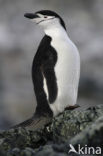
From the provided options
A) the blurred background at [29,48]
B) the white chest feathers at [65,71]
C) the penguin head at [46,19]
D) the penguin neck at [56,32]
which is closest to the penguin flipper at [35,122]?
the white chest feathers at [65,71]

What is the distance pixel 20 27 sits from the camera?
21.2m

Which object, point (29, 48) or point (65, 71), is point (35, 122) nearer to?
point (65, 71)

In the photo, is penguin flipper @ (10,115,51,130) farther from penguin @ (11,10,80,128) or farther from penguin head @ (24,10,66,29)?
penguin head @ (24,10,66,29)

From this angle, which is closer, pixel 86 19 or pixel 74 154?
pixel 74 154

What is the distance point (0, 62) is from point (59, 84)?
12.2 m

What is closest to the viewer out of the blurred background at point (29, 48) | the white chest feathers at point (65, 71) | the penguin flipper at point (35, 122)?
the penguin flipper at point (35, 122)

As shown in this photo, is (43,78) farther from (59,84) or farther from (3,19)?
(3,19)

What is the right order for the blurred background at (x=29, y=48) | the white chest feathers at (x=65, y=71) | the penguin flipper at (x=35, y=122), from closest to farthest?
the penguin flipper at (x=35, y=122)
the white chest feathers at (x=65, y=71)
the blurred background at (x=29, y=48)

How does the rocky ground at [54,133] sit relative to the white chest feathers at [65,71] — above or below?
below

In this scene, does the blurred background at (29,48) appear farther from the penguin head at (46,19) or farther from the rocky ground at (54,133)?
the rocky ground at (54,133)

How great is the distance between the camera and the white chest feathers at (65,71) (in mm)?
5582

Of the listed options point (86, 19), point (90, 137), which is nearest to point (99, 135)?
point (90, 137)

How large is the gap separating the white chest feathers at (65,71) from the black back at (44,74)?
0.04m

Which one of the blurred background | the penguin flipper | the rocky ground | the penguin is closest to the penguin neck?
the penguin
